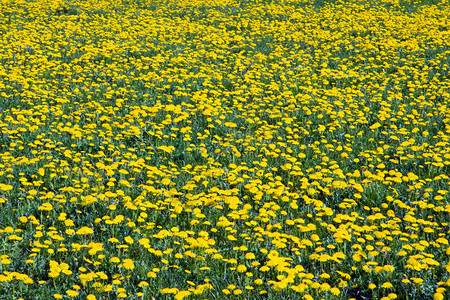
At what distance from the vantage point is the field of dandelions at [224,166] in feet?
11.2

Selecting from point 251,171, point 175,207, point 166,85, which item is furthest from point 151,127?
point 175,207

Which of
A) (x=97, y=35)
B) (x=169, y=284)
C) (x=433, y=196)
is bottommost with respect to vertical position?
(x=169, y=284)

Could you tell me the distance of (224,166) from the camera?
5.18 meters

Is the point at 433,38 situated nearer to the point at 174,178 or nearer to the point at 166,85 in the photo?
the point at 166,85

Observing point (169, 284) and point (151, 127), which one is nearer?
point (169, 284)

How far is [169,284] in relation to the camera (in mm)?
3371

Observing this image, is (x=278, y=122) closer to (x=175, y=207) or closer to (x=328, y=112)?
(x=328, y=112)

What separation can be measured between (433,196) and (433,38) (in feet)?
23.1

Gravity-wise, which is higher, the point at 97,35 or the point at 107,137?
the point at 97,35

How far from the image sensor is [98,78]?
7.78 meters

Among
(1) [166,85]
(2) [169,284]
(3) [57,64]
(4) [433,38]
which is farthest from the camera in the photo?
(4) [433,38]

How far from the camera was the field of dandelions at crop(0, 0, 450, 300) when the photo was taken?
3426 mm

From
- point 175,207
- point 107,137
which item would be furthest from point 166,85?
point 175,207

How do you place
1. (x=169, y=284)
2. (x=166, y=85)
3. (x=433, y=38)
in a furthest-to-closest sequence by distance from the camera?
(x=433, y=38) < (x=166, y=85) < (x=169, y=284)
